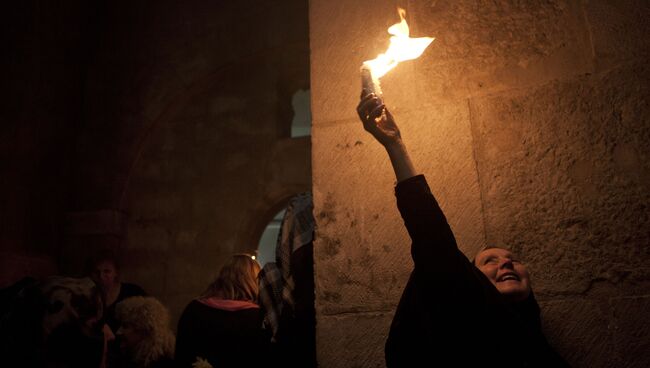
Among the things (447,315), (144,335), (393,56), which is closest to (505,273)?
(447,315)

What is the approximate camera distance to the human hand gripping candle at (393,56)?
165 centimetres

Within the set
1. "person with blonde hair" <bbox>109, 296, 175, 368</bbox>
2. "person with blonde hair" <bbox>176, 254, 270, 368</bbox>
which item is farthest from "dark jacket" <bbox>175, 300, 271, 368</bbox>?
"person with blonde hair" <bbox>109, 296, 175, 368</bbox>

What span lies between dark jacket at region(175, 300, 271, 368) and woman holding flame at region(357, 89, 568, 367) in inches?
48.5

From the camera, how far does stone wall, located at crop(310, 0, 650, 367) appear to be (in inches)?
67.7

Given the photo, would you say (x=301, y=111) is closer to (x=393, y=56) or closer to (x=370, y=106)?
(x=393, y=56)

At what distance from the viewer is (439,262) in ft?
4.24

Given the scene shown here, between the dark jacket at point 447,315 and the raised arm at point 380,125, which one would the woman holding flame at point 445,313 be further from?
the raised arm at point 380,125

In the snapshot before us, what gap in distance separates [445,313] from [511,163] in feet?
2.80

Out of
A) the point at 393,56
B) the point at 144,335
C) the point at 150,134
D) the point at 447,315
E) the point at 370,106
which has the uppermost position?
the point at 150,134

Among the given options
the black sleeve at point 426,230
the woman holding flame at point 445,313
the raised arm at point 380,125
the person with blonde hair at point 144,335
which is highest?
the raised arm at point 380,125

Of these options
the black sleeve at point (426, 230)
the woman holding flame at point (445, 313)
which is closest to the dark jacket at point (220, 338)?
the woman holding flame at point (445, 313)

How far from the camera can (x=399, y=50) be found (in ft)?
6.23

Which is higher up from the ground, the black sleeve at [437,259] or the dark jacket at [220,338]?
the black sleeve at [437,259]

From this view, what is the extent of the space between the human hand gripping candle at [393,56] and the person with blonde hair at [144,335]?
6.71 ft
